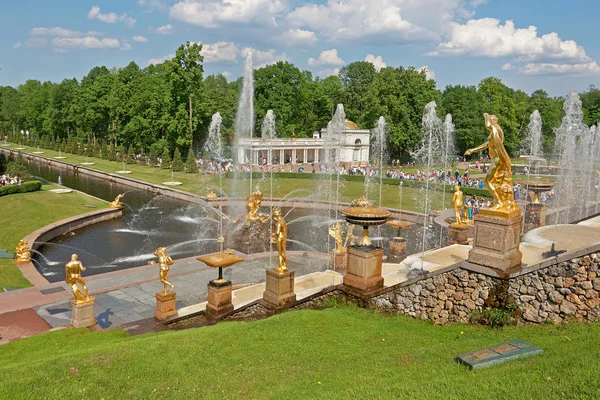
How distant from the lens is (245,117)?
47.8m

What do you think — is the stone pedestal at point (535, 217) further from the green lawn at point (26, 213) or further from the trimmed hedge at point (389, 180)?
the green lawn at point (26, 213)

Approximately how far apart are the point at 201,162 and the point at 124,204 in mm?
22420

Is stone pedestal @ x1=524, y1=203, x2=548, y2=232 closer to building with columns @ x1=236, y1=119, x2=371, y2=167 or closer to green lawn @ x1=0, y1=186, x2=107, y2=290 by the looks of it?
green lawn @ x1=0, y1=186, x2=107, y2=290

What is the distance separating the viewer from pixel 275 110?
7062cm

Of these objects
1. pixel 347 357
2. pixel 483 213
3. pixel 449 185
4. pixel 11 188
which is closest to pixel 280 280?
pixel 347 357

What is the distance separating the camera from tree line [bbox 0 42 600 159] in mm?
60094

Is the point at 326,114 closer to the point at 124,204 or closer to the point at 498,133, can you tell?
the point at 124,204

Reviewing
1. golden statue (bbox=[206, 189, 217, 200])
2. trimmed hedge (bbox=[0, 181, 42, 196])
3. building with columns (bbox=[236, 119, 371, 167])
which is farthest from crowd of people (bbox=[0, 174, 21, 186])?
building with columns (bbox=[236, 119, 371, 167])

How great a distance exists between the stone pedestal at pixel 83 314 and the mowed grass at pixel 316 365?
256 cm

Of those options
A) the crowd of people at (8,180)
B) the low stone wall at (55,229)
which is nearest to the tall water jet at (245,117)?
the low stone wall at (55,229)

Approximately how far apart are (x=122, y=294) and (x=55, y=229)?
41.8 feet

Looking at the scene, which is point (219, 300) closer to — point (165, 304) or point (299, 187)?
point (165, 304)

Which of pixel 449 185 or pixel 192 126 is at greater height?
pixel 192 126

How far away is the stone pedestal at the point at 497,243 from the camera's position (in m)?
9.52
